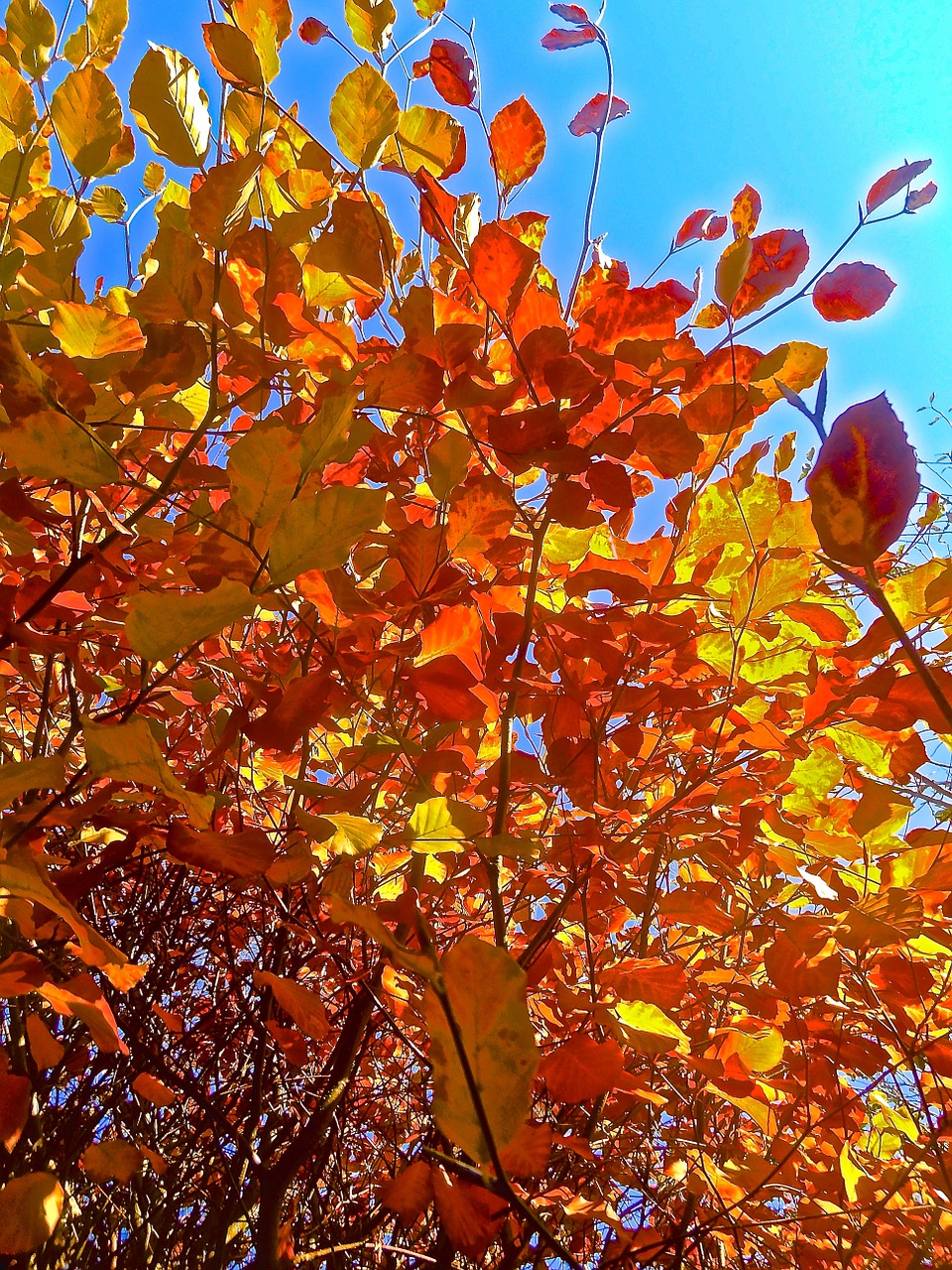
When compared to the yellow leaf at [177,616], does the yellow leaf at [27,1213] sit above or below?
below

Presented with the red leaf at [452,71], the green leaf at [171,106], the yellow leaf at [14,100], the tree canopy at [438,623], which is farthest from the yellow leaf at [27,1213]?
the red leaf at [452,71]

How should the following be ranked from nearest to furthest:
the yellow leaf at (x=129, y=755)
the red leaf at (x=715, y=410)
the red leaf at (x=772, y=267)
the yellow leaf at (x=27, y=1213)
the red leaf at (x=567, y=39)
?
the yellow leaf at (x=129, y=755), the yellow leaf at (x=27, y=1213), the red leaf at (x=715, y=410), the red leaf at (x=772, y=267), the red leaf at (x=567, y=39)

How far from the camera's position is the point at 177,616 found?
49cm

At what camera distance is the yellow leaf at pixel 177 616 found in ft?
→ 1.59

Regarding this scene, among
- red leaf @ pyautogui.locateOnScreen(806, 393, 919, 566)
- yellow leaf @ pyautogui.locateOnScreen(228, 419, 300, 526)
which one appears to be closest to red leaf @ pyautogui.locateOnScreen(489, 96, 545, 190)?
yellow leaf @ pyautogui.locateOnScreen(228, 419, 300, 526)

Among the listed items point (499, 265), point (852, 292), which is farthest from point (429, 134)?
point (852, 292)

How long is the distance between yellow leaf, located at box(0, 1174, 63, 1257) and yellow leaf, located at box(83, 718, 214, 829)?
499 mm

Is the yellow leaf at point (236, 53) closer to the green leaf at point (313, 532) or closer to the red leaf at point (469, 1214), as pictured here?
the green leaf at point (313, 532)

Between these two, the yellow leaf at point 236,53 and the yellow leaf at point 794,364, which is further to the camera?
the yellow leaf at point 794,364

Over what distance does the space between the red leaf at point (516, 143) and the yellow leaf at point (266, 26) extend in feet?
0.95

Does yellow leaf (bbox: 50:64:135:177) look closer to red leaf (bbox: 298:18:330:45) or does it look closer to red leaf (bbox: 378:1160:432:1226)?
red leaf (bbox: 298:18:330:45)

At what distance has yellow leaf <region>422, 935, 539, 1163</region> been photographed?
37cm

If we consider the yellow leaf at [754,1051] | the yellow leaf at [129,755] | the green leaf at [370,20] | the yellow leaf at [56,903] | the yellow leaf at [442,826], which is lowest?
the yellow leaf at [56,903]

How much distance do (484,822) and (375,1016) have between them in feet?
3.79
